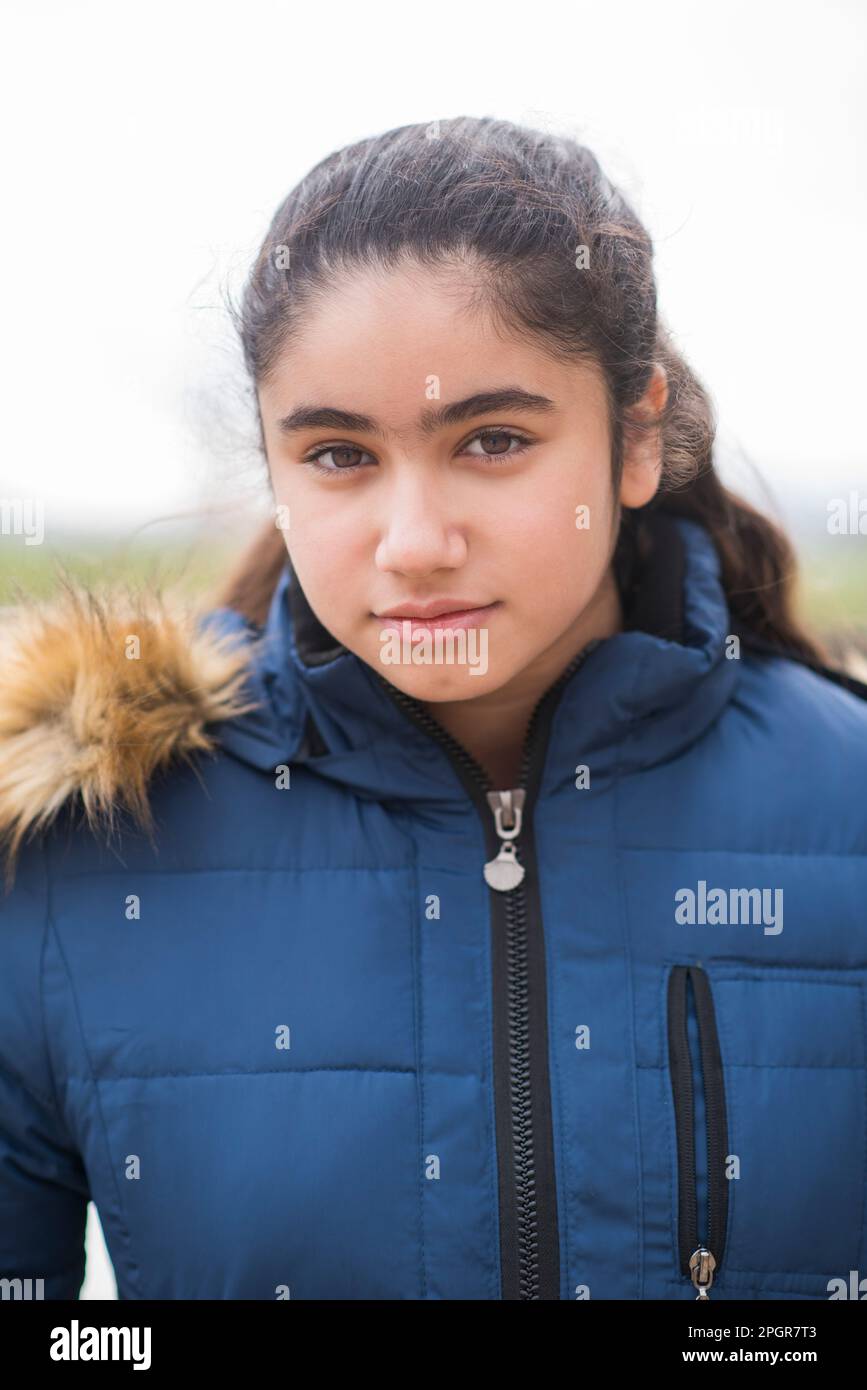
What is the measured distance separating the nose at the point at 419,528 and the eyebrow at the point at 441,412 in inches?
1.7

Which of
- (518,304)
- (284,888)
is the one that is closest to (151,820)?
(284,888)

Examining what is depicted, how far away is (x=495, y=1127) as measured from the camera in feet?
3.70

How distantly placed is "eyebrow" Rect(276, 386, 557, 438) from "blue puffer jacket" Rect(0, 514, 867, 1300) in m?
0.24

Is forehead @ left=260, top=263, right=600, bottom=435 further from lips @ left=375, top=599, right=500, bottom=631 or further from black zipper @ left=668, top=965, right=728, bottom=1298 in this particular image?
black zipper @ left=668, top=965, right=728, bottom=1298

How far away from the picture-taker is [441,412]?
3.61ft

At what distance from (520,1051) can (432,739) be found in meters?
0.31

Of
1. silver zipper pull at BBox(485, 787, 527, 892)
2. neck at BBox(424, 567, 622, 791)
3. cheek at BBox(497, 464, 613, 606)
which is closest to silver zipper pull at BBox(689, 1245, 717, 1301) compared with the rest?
silver zipper pull at BBox(485, 787, 527, 892)

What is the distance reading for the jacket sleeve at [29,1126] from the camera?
46.1 inches

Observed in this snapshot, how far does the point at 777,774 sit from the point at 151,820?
0.65 metres

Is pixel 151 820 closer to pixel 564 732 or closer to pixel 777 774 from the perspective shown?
pixel 564 732

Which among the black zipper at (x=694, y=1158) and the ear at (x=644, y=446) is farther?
the ear at (x=644, y=446)

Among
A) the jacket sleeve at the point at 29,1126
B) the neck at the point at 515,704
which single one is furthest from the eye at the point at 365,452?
the jacket sleeve at the point at 29,1126

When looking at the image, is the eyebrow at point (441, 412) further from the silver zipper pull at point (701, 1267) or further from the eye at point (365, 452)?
the silver zipper pull at point (701, 1267)

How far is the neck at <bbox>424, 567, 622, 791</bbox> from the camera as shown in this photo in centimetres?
134
